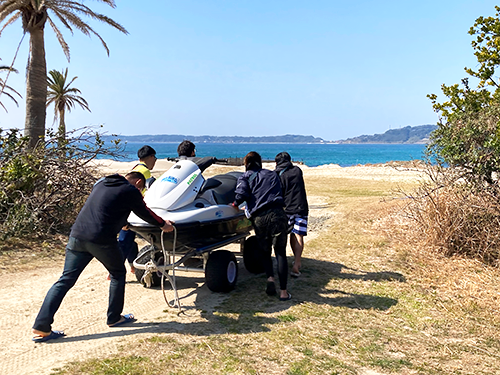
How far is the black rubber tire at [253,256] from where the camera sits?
23.6 feet

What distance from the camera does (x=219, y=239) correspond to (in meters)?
6.28

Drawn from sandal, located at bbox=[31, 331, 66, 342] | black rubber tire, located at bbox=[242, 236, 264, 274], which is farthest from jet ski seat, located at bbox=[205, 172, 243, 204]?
sandal, located at bbox=[31, 331, 66, 342]

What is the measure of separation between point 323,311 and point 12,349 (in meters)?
→ 3.51

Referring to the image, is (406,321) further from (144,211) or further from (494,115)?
(494,115)

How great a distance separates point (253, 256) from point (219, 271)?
4.02ft

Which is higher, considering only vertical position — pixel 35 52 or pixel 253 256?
pixel 35 52

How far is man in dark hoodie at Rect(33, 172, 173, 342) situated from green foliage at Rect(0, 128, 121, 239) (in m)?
4.81

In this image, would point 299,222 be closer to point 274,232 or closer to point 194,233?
point 274,232

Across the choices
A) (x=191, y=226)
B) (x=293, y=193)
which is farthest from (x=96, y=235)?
(x=293, y=193)

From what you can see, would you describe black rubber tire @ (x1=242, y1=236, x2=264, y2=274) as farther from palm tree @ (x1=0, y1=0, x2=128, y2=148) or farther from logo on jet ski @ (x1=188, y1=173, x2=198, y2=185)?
palm tree @ (x1=0, y1=0, x2=128, y2=148)

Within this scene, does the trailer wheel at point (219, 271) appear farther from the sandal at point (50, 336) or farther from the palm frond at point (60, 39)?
the palm frond at point (60, 39)

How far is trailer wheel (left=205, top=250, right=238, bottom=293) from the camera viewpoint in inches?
239

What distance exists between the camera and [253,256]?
7.19m

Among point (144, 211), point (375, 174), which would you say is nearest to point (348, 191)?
point (375, 174)
